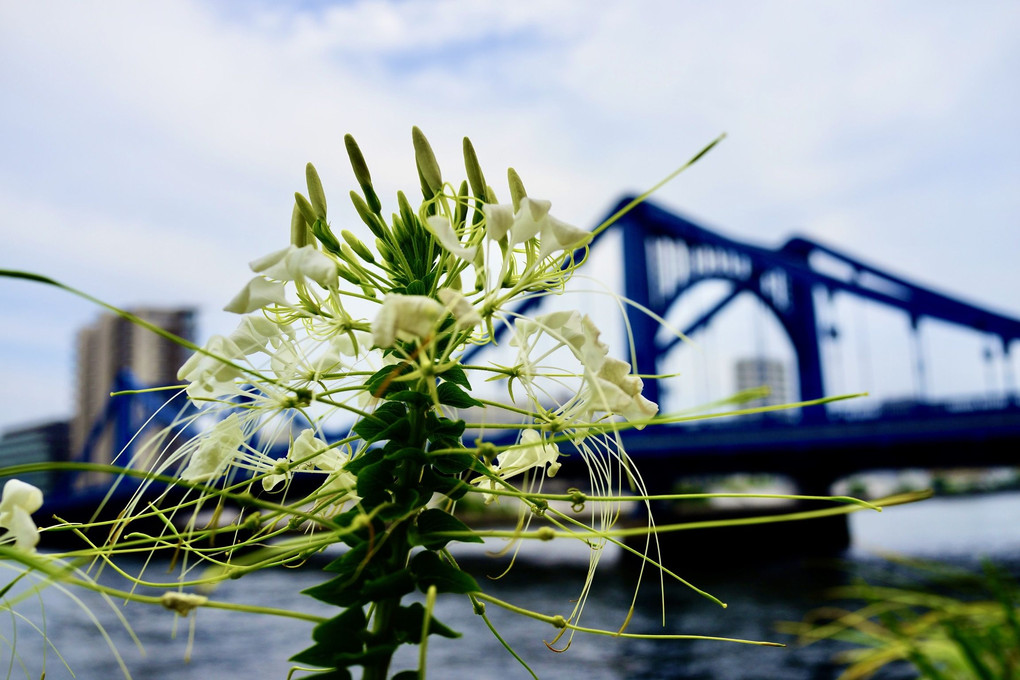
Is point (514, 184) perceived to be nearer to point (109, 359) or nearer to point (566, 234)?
point (566, 234)

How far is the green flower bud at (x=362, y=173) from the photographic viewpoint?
883mm

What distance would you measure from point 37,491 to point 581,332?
540mm

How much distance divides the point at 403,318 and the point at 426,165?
333mm

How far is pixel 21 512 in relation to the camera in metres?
0.64

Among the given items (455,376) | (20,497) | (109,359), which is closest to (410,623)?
(455,376)

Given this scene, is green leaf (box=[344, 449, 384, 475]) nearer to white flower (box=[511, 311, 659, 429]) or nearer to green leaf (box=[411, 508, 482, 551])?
green leaf (box=[411, 508, 482, 551])

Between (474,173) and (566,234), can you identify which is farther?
(474,173)

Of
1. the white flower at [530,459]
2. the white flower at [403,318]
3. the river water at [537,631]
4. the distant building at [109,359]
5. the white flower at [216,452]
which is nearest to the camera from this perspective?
the white flower at [403,318]

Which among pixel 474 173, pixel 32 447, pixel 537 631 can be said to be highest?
pixel 474 173

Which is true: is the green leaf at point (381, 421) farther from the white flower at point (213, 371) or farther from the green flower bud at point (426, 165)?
the green flower bud at point (426, 165)

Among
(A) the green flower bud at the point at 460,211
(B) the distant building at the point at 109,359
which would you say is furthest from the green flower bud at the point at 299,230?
(B) the distant building at the point at 109,359

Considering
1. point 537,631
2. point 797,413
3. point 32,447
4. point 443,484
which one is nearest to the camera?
point 443,484

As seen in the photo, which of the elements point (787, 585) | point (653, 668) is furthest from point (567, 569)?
point (653, 668)

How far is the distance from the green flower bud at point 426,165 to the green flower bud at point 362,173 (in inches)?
2.7
